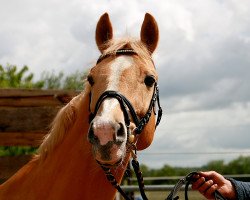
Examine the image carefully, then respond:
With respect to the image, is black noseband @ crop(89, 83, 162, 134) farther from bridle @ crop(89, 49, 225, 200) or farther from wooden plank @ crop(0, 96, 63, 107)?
wooden plank @ crop(0, 96, 63, 107)

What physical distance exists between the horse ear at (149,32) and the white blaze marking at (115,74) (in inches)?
15.6

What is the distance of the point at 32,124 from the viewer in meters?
6.23

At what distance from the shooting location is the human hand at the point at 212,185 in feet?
10.4

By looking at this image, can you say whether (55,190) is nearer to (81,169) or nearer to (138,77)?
(81,169)

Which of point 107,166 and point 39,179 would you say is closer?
point 107,166

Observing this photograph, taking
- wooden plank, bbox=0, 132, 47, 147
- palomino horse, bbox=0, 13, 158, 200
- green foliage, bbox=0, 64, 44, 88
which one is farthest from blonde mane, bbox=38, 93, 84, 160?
green foliage, bbox=0, 64, 44, 88

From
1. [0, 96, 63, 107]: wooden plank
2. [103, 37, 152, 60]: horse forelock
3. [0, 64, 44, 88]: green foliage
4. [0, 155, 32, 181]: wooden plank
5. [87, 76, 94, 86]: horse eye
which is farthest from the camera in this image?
[0, 64, 44, 88]: green foliage

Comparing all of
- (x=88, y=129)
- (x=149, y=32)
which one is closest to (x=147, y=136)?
(x=88, y=129)

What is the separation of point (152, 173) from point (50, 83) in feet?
41.6

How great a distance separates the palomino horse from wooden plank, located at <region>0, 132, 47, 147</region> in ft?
9.18

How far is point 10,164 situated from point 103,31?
2.95 m

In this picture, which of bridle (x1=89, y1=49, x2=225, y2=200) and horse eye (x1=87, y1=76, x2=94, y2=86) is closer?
bridle (x1=89, y1=49, x2=225, y2=200)

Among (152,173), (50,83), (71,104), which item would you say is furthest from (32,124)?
(50,83)

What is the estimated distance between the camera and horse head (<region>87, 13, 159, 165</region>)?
2.81 metres
